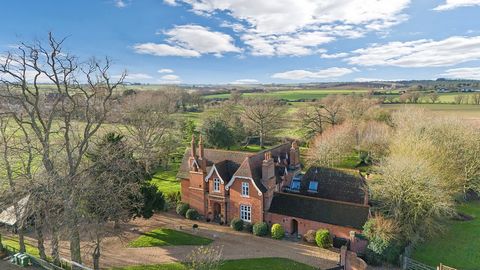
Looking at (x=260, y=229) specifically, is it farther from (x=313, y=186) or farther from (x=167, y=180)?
(x=167, y=180)

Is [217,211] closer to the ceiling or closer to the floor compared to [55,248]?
closer to the floor

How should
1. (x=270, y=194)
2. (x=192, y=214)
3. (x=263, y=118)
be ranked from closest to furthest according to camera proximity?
(x=270, y=194)
(x=192, y=214)
(x=263, y=118)

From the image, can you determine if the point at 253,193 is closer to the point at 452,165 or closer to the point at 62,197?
the point at 62,197

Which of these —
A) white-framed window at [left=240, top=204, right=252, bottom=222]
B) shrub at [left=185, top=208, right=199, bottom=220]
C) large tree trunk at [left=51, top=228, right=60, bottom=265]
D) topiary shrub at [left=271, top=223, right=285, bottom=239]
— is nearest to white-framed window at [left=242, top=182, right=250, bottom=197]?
white-framed window at [left=240, top=204, right=252, bottom=222]

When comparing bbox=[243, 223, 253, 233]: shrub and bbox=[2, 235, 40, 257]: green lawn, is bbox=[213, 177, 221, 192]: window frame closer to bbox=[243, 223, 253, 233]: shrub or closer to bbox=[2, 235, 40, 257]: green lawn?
bbox=[243, 223, 253, 233]: shrub

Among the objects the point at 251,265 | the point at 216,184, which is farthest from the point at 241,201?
the point at 251,265

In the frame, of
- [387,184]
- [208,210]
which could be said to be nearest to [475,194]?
[387,184]
